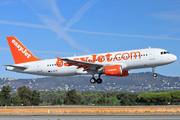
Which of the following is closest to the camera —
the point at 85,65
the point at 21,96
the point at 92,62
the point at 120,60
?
the point at 120,60

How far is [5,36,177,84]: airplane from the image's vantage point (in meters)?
44.3

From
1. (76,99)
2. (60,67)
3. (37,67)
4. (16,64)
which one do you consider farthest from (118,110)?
(76,99)

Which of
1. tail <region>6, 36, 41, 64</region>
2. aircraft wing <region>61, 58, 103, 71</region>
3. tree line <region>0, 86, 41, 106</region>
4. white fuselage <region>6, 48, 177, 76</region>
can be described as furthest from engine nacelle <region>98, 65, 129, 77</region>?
tree line <region>0, 86, 41, 106</region>

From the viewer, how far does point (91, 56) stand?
48312 millimetres

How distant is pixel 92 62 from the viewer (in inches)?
1880

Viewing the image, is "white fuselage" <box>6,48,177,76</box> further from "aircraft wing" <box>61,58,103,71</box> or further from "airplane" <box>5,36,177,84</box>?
"aircraft wing" <box>61,58,103,71</box>

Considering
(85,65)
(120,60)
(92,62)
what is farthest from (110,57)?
(85,65)

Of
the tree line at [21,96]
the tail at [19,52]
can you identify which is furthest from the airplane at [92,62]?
the tree line at [21,96]

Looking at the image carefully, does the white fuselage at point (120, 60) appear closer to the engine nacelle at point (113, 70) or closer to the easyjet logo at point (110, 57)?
the easyjet logo at point (110, 57)

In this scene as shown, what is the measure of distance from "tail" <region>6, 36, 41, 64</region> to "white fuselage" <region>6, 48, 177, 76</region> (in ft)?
14.7

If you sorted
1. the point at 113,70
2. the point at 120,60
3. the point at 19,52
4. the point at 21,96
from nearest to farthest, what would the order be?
the point at 113,70
the point at 120,60
the point at 19,52
the point at 21,96

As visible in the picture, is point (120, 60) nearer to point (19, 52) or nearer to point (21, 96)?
point (19, 52)

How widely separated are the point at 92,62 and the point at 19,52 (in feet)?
60.5

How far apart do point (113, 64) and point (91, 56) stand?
5178 mm
